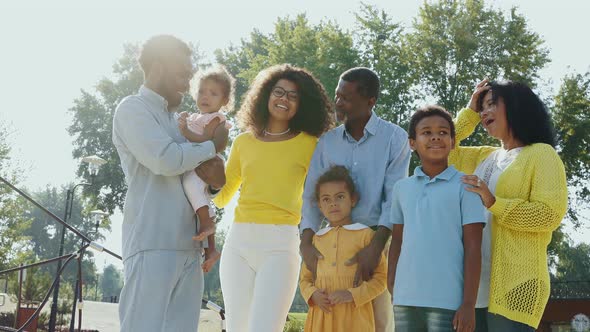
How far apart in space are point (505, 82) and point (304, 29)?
59.1 ft

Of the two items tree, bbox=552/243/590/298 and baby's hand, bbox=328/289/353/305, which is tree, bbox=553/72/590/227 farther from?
baby's hand, bbox=328/289/353/305

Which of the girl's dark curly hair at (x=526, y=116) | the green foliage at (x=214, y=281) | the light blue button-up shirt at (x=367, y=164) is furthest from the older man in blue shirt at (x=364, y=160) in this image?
the green foliage at (x=214, y=281)

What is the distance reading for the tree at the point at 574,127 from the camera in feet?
65.4

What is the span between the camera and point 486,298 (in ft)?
10.9

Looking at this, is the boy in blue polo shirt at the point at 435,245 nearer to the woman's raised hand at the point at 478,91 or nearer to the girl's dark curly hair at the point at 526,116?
the girl's dark curly hair at the point at 526,116

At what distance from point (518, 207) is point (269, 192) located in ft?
4.47

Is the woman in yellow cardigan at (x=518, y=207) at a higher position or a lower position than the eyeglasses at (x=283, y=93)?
lower

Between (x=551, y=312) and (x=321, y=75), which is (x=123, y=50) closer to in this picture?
(x=321, y=75)

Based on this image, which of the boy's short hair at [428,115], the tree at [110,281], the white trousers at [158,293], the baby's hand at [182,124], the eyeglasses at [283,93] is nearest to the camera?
the white trousers at [158,293]

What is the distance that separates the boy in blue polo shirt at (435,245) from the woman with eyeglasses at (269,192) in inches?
24.4

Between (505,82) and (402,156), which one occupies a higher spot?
(505,82)

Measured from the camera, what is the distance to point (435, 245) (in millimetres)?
3258

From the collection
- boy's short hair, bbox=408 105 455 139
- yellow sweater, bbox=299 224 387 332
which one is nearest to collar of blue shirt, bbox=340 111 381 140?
boy's short hair, bbox=408 105 455 139

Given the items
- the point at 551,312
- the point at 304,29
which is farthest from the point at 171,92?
the point at 551,312
